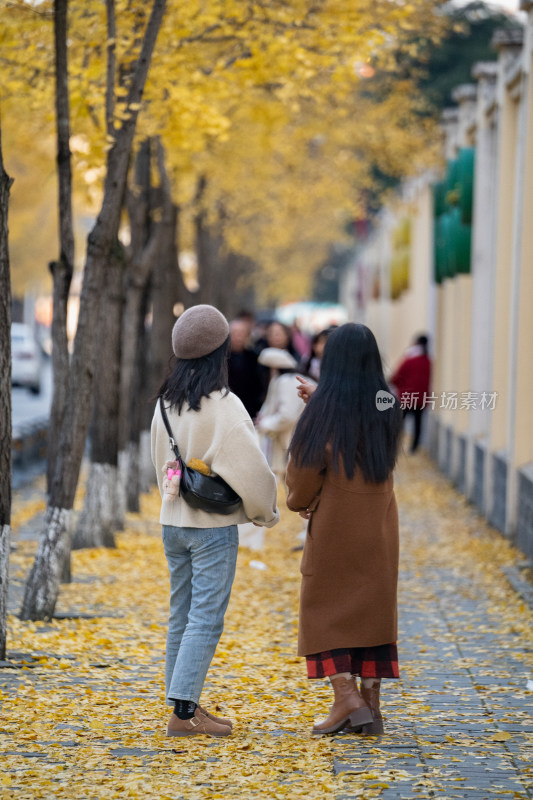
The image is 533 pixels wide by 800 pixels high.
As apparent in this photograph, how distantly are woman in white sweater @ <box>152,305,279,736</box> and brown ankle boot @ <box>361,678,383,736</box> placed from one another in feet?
2.04

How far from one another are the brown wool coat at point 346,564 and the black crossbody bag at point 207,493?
26cm

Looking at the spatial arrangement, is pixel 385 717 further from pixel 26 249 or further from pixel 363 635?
pixel 26 249

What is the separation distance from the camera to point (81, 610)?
8.98 meters

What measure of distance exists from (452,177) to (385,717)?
469 inches

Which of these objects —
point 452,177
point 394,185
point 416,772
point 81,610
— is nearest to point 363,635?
point 416,772

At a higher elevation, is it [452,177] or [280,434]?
[452,177]

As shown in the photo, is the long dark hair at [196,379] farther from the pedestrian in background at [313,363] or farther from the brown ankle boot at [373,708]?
the pedestrian in background at [313,363]

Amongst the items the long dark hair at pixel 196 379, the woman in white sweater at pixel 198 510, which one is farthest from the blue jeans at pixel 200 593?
the long dark hair at pixel 196 379

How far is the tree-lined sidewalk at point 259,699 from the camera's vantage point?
511 centimetres

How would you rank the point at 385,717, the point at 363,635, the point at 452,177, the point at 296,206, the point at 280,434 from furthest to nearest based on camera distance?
the point at 296,206
the point at 452,177
the point at 280,434
the point at 385,717
the point at 363,635

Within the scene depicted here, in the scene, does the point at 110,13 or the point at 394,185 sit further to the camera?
the point at 394,185

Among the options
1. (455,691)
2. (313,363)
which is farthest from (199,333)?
(313,363)

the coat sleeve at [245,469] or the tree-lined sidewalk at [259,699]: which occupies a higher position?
the coat sleeve at [245,469]

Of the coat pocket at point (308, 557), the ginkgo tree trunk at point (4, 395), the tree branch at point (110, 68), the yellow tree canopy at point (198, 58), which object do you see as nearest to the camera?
the coat pocket at point (308, 557)
